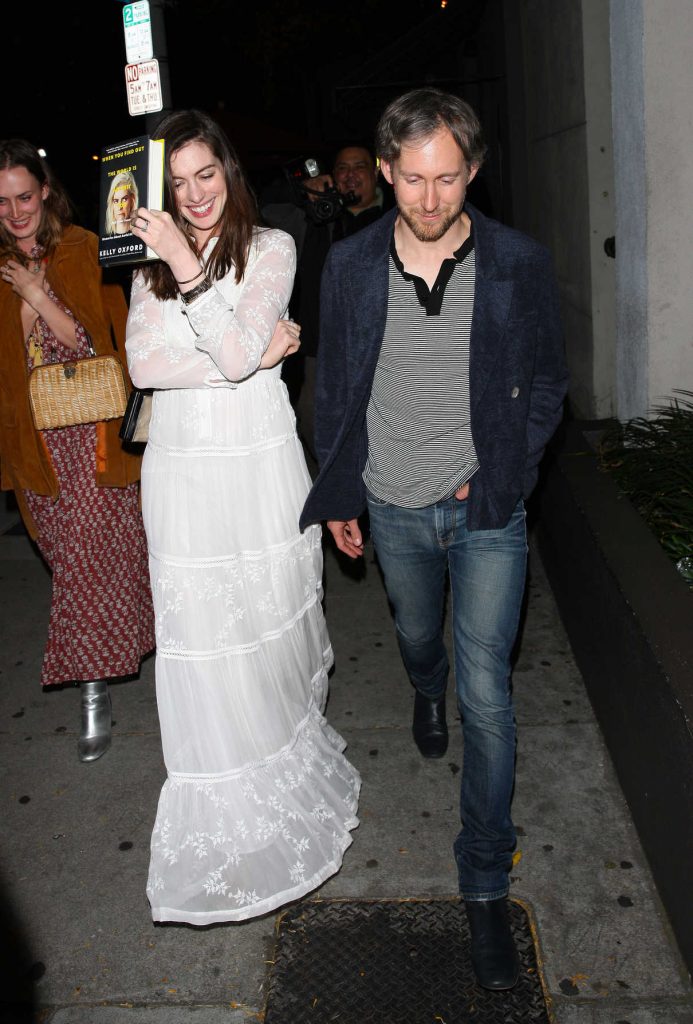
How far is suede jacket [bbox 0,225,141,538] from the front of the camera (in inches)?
156

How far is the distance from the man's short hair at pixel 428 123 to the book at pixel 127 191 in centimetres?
65

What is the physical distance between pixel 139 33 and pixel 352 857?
4.39m

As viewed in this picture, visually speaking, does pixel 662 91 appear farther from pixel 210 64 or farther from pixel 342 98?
pixel 210 64

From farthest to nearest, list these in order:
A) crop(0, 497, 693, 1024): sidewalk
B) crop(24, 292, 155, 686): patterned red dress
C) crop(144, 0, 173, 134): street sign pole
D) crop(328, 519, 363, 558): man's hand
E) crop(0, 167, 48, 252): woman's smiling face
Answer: crop(144, 0, 173, 134): street sign pole
crop(24, 292, 155, 686): patterned red dress
crop(0, 167, 48, 252): woman's smiling face
crop(328, 519, 363, 558): man's hand
crop(0, 497, 693, 1024): sidewalk

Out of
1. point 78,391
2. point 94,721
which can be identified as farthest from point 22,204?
point 94,721

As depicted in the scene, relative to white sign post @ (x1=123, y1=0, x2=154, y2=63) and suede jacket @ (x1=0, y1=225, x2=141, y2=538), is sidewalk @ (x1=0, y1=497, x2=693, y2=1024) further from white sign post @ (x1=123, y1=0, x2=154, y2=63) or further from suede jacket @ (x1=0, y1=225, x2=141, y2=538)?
white sign post @ (x1=123, y1=0, x2=154, y2=63)

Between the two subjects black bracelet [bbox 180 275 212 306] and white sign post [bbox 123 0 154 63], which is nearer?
black bracelet [bbox 180 275 212 306]

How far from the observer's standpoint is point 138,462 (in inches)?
162

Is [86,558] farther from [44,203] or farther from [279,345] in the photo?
[279,345]

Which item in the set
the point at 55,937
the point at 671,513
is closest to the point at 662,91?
the point at 671,513

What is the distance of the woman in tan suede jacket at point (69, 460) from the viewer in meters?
3.96

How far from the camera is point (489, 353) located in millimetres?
2922

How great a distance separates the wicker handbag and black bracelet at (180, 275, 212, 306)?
1160 millimetres

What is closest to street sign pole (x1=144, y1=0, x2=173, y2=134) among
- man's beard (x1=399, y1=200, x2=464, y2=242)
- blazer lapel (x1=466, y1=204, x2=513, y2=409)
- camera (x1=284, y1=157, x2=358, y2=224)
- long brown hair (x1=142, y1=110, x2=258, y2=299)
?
camera (x1=284, y1=157, x2=358, y2=224)
